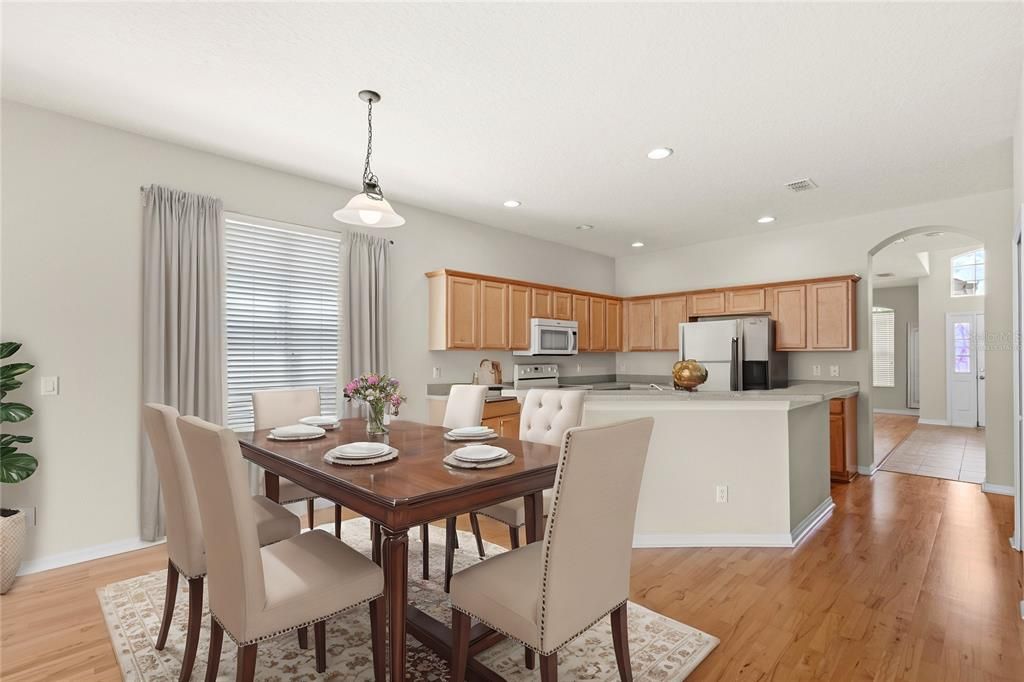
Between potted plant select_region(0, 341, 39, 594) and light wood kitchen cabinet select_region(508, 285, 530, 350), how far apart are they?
3751 millimetres

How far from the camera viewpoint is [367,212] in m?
2.75

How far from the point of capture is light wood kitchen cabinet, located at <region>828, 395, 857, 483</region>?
16.2ft

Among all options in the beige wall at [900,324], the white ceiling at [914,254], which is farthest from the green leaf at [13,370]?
the beige wall at [900,324]

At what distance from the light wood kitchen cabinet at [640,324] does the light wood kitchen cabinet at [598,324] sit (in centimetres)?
44

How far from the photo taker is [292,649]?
2162 millimetres

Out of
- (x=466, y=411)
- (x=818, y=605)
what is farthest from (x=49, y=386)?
(x=818, y=605)

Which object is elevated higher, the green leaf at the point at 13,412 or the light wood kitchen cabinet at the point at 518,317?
the light wood kitchen cabinet at the point at 518,317

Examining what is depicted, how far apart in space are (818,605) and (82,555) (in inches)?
164

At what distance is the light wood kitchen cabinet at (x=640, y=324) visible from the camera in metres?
6.77

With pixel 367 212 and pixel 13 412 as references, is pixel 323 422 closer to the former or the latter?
pixel 367 212

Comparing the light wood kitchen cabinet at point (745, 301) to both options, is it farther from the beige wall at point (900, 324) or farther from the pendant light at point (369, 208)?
the beige wall at point (900, 324)

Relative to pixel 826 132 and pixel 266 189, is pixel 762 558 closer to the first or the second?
pixel 826 132

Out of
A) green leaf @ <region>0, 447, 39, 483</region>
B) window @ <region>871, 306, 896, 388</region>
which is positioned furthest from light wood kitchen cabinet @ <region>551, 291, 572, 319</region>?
window @ <region>871, 306, 896, 388</region>

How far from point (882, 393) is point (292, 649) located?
11.7m
